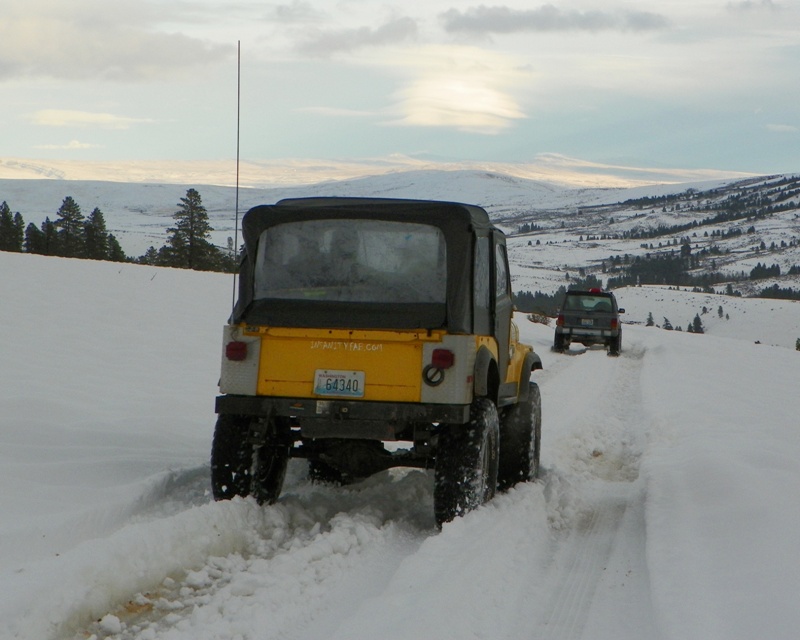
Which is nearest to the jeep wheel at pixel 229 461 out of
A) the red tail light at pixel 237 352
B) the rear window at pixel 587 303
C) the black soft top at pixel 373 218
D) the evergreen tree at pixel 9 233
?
the red tail light at pixel 237 352

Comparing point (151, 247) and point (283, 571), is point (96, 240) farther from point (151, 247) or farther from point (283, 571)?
point (283, 571)

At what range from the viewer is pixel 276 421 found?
6.67 m

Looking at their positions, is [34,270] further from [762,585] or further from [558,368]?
[762,585]

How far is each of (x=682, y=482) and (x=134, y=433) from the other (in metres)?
5.17

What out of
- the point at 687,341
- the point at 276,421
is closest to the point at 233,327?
the point at 276,421

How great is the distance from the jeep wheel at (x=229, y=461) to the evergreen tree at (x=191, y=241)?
51.3 meters

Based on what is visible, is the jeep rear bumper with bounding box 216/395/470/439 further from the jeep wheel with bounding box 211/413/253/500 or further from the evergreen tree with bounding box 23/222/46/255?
the evergreen tree with bounding box 23/222/46/255

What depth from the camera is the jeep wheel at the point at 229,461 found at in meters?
6.43

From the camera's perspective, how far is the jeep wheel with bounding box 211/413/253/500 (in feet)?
21.1

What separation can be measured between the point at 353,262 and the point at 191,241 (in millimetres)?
53219

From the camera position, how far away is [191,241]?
58062 mm

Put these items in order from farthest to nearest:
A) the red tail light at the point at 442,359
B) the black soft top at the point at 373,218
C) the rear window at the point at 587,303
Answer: the rear window at the point at 587,303
the black soft top at the point at 373,218
the red tail light at the point at 442,359

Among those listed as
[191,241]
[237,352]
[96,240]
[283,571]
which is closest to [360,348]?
[237,352]

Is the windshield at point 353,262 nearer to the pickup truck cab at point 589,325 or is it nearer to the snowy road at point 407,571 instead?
the snowy road at point 407,571
